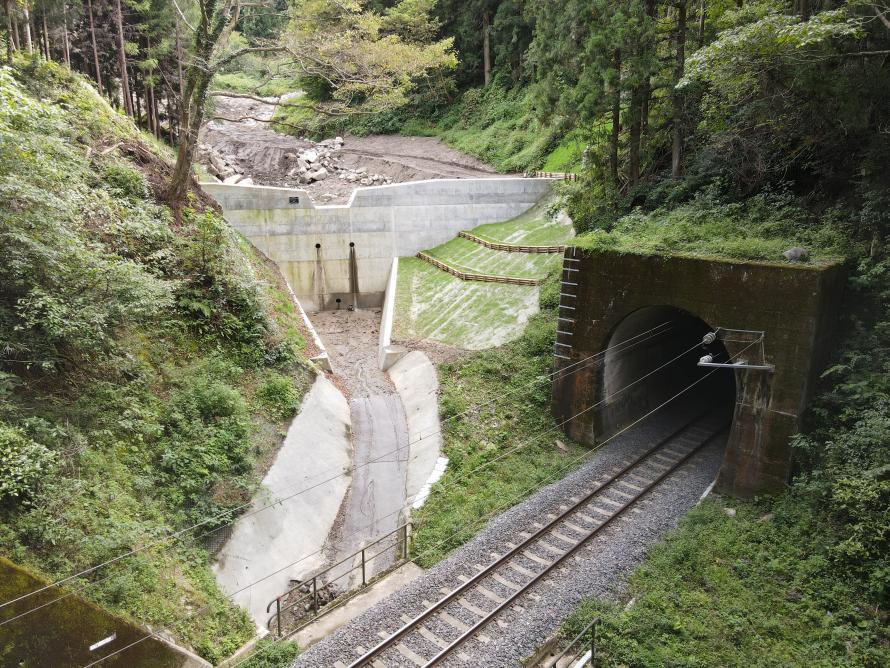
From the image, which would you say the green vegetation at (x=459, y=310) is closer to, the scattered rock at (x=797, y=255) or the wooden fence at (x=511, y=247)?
the wooden fence at (x=511, y=247)

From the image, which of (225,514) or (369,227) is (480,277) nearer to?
(369,227)

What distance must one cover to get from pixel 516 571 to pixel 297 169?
3255cm

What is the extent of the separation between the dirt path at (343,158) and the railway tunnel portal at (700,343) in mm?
19632

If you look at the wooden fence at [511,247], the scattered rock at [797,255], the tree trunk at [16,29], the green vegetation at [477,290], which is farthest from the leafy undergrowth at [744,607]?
the tree trunk at [16,29]

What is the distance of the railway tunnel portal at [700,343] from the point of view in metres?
13.0

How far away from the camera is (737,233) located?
51.9ft

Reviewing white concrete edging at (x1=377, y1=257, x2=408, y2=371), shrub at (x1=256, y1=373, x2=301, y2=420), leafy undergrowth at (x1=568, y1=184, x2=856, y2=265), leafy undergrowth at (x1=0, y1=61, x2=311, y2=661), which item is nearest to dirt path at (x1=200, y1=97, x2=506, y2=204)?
white concrete edging at (x1=377, y1=257, x2=408, y2=371)

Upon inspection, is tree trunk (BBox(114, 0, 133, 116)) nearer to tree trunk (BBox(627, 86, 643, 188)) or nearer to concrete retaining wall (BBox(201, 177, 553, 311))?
concrete retaining wall (BBox(201, 177, 553, 311))

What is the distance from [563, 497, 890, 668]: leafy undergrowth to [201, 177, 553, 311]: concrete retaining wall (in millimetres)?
20846

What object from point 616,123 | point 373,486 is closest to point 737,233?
point 616,123

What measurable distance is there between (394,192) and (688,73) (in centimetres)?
1661

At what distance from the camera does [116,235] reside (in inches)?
630

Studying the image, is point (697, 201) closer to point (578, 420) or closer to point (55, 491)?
point (578, 420)

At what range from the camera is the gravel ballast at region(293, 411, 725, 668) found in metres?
10.0
